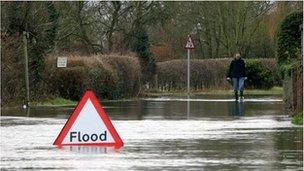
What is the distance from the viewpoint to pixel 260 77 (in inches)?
2047

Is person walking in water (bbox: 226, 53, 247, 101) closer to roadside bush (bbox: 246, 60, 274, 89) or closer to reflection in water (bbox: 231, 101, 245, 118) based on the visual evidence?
reflection in water (bbox: 231, 101, 245, 118)

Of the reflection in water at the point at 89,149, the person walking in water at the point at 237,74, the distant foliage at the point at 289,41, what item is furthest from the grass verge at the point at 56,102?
the reflection in water at the point at 89,149

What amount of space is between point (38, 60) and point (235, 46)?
29308mm

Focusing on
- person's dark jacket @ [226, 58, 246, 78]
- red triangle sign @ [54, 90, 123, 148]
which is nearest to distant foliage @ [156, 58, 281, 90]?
person's dark jacket @ [226, 58, 246, 78]

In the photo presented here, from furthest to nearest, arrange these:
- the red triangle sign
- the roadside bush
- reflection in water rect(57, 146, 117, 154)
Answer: the roadside bush → the red triangle sign → reflection in water rect(57, 146, 117, 154)

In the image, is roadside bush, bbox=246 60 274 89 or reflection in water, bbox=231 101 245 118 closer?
reflection in water, bbox=231 101 245 118

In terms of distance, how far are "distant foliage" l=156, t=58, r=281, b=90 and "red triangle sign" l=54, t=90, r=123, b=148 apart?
35112 mm

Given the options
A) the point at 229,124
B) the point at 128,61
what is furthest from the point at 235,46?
the point at 229,124

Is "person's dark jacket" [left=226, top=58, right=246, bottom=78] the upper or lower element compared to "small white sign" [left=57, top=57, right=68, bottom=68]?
lower

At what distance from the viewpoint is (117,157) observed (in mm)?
13570

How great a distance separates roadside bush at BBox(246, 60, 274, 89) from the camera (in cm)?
5184

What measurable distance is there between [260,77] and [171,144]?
121 ft

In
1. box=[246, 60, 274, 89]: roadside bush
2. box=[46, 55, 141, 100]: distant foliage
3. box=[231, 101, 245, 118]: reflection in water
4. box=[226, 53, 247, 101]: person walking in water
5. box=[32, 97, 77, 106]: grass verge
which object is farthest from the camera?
box=[246, 60, 274, 89]: roadside bush

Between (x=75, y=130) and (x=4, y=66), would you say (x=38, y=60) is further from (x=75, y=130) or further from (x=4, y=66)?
(x=75, y=130)
